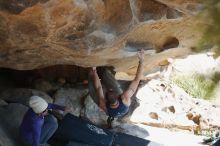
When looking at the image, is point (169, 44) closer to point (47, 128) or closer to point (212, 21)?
point (47, 128)

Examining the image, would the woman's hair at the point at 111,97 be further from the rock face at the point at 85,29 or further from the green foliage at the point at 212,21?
the green foliage at the point at 212,21

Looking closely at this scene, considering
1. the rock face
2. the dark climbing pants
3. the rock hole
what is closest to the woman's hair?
the rock face

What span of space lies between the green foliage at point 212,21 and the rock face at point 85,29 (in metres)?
2.47

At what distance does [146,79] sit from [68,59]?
3.73 metres

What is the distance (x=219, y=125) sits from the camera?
9.14m

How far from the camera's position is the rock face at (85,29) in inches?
218

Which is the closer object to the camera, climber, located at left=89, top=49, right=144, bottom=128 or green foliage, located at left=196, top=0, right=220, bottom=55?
green foliage, located at left=196, top=0, right=220, bottom=55

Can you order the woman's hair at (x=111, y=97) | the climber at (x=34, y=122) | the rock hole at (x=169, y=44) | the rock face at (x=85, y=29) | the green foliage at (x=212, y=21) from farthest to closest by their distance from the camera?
the rock hole at (x=169, y=44) → the woman's hair at (x=111, y=97) → the climber at (x=34, y=122) → the rock face at (x=85, y=29) → the green foliage at (x=212, y=21)

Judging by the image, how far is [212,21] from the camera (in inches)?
95.7

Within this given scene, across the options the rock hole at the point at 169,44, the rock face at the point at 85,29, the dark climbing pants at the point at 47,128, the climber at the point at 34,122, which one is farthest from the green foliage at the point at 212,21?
the rock hole at the point at 169,44

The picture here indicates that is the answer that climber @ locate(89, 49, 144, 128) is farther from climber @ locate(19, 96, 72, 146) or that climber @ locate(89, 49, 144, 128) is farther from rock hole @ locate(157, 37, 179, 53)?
rock hole @ locate(157, 37, 179, 53)

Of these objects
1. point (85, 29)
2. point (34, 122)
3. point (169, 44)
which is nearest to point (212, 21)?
point (85, 29)

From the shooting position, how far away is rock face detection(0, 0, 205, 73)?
555cm

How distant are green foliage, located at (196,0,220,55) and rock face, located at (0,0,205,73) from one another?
2471 millimetres
